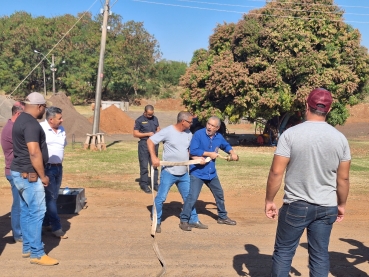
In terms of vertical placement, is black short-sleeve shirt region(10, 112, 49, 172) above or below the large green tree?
below

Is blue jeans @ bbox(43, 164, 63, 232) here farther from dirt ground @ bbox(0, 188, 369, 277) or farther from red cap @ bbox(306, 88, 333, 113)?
red cap @ bbox(306, 88, 333, 113)

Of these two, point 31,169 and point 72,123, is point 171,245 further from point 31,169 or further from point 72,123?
point 72,123

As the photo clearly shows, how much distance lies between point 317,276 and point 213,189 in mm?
3592

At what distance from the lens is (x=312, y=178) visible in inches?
165

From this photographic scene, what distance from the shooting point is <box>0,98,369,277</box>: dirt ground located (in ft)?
19.1

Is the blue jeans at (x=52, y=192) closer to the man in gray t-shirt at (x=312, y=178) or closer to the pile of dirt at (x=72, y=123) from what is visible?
the man in gray t-shirt at (x=312, y=178)

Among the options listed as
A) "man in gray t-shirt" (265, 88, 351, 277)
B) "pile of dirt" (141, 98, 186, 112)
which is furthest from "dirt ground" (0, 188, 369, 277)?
"pile of dirt" (141, 98, 186, 112)

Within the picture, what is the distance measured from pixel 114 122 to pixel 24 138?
2717cm

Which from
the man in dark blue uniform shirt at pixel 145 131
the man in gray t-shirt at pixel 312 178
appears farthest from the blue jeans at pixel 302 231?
the man in dark blue uniform shirt at pixel 145 131

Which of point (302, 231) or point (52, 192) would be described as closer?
point (302, 231)

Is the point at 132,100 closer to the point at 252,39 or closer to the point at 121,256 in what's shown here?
the point at 252,39

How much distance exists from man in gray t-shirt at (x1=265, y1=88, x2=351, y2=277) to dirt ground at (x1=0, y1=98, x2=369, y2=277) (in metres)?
1.56

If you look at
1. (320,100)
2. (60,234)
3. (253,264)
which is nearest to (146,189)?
(60,234)

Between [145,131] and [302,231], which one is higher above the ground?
[145,131]
